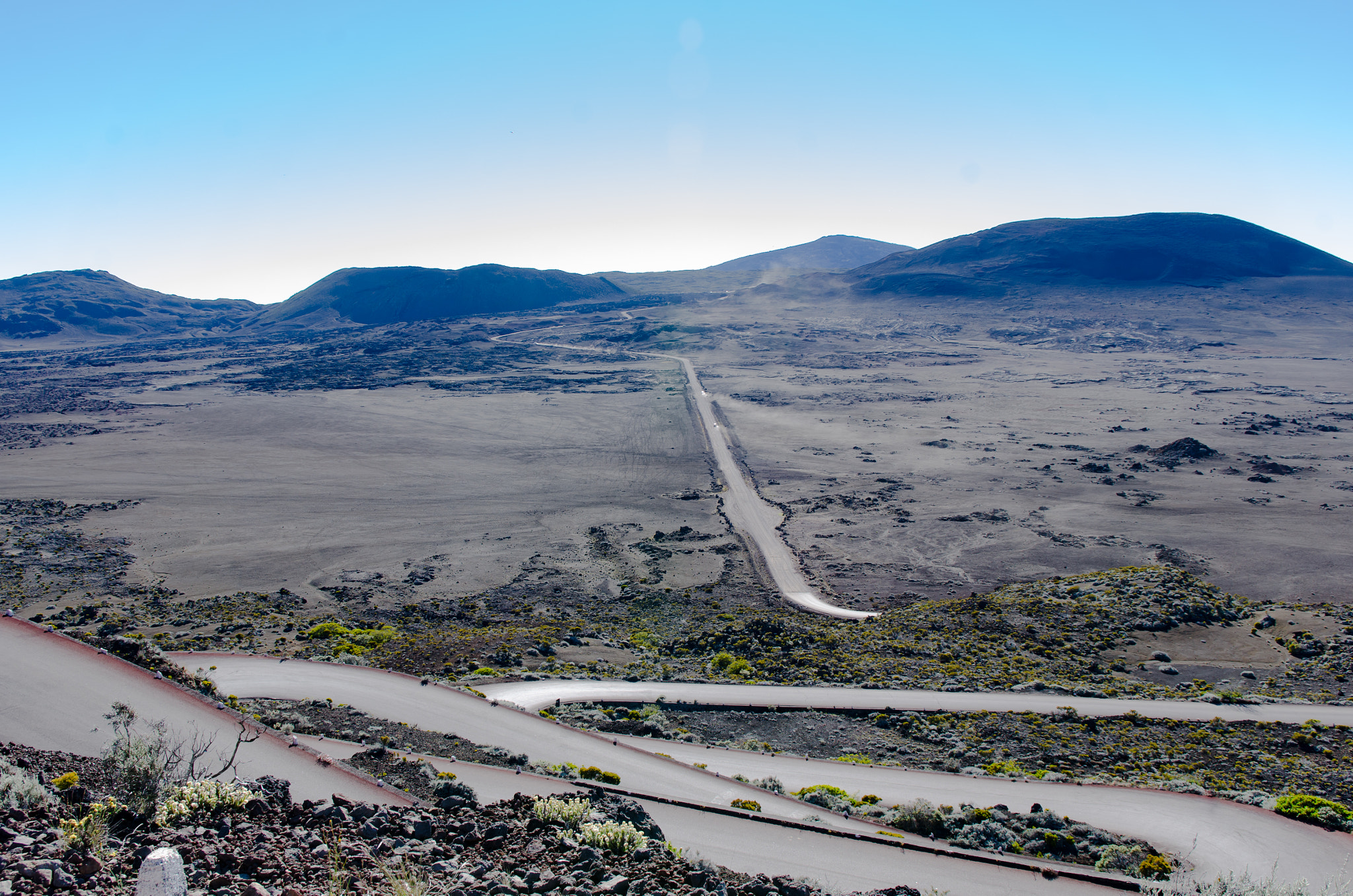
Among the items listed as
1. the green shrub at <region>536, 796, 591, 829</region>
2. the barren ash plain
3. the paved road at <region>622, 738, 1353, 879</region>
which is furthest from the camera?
the barren ash plain

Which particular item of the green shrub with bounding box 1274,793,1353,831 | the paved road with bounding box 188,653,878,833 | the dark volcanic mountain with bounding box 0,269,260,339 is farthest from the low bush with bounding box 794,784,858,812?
the dark volcanic mountain with bounding box 0,269,260,339

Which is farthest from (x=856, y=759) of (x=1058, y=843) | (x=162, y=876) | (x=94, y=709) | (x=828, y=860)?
(x=94, y=709)

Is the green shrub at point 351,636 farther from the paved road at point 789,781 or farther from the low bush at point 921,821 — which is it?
the low bush at point 921,821

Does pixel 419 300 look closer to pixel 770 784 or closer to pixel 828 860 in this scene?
pixel 770 784

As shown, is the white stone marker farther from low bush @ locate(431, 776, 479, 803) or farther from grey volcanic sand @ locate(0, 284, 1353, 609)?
grey volcanic sand @ locate(0, 284, 1353, 609)

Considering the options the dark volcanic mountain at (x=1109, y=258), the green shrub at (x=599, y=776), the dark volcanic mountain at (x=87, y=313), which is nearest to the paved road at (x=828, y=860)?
the green shrub at (x=599, y=776)

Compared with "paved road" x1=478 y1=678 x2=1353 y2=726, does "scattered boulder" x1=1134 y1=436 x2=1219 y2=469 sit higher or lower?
higher
